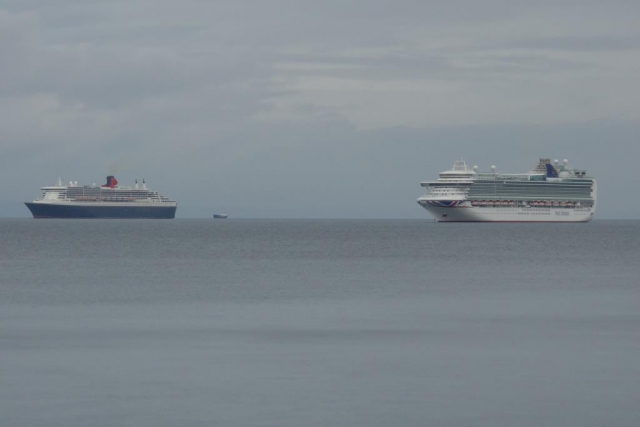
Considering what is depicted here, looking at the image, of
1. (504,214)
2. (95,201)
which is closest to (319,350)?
(504,214)

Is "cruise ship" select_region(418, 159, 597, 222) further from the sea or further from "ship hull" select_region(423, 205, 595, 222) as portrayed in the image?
the sea

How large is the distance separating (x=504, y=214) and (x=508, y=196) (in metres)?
2.42

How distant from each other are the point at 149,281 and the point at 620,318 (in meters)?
21.1

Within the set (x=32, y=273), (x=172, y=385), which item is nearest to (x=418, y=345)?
(x=172, y=385)

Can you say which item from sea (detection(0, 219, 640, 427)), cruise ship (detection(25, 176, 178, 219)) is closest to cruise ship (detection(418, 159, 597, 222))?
cruise ship (detection(25, 176, 178, 219))

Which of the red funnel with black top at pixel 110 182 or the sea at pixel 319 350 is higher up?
the red funnel with black top at pixel 110 182

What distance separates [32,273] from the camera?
47031mm

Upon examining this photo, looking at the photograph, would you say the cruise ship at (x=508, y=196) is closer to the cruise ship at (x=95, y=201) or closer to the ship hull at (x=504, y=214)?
the ship hull at (x=504, y=214)

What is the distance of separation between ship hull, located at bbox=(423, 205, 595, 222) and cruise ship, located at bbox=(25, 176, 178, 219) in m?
61.4

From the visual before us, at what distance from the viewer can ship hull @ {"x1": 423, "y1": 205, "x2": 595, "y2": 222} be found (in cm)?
13007

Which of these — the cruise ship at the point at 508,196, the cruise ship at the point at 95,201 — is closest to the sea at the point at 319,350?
the cruise ship at the point at 508,196

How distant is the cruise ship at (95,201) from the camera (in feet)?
558

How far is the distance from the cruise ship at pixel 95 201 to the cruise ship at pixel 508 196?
198 feet

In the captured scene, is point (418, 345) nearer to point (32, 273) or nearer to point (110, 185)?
point (32, 273)
